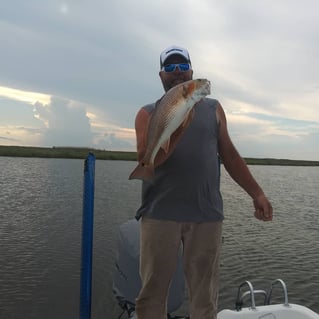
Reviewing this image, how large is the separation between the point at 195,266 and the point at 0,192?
24.6 meters

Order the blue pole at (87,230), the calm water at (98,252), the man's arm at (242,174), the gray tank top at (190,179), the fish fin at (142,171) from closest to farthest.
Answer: the fish fin at (142,171) → the gray tank top at (190,179) → the man's arm at (242,174) → the blue pole at (87,230) → the calm water at (98,252)

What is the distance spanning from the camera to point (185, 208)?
323 centimetres

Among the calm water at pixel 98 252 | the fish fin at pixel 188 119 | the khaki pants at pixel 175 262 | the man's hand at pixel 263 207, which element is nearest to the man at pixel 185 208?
the khaki pants at pixel 175 262

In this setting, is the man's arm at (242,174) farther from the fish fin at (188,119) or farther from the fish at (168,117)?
the fish at (168,117)

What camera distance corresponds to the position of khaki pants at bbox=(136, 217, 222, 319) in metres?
3.25

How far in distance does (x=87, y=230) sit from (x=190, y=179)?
2032mm

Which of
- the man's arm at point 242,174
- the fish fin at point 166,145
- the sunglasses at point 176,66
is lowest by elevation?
the man's arm at point 242,174

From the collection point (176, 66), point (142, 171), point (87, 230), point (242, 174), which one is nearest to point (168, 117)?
point (142, 171)

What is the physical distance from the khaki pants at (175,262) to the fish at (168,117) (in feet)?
1.70

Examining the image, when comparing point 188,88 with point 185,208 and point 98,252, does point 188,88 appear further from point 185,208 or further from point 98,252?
point 98,252

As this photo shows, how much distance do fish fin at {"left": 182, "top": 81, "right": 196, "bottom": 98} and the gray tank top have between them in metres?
0.46

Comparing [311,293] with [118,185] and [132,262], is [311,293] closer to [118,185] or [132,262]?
[132,262]

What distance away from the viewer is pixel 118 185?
105 ft

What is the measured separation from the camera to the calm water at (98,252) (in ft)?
30.0
